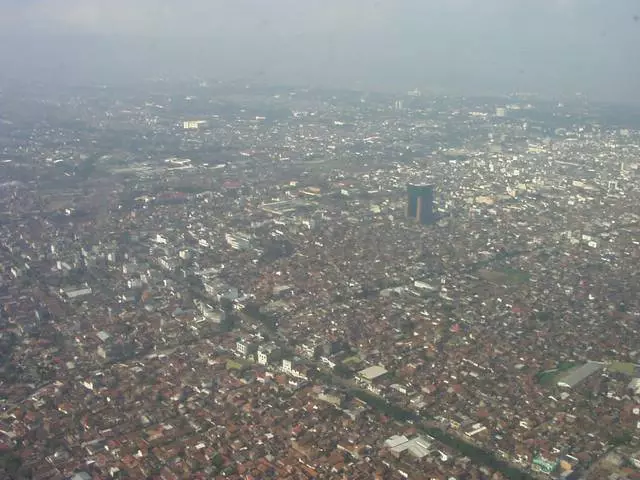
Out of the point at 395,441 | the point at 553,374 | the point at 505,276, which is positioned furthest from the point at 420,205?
the point at 395,441

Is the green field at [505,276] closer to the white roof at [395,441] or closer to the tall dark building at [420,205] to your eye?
the tall dark building at [420,205]

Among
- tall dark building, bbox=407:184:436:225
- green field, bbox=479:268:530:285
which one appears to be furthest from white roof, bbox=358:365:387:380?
tall dark building, bbox=407:184:436:225

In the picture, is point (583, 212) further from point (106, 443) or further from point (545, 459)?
point (106, 443)

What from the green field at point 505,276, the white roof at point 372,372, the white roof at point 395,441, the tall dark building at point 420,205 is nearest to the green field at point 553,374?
the white roof at point 372,372

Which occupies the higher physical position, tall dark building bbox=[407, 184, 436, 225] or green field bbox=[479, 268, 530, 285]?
tall dark building bbox=[407, 184, 436, 225]

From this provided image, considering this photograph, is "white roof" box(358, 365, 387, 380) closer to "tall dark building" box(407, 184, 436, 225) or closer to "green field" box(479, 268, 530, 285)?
"green field" box(479, 268, 530, 285)

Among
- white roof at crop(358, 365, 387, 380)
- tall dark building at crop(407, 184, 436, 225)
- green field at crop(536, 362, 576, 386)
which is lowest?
white roof at crop(358, 365, 387, 380)

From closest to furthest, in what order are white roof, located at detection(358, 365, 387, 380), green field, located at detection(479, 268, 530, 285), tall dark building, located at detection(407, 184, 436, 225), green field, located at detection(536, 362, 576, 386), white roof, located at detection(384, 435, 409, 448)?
white roof, located at detection(384, 435, 409, 448)
green field, located at detection(536, 362, 576, 386)
white roof, located at detection(358, 365, 387, 380)
green field, located at detection(479, 268, 530, 285)
tall dark building, located at detection(407, 184, 436, 225)

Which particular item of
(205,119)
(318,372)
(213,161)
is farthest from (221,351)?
(205,119)
